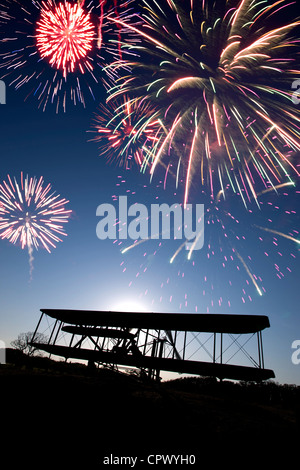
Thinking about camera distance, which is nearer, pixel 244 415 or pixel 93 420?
pixel 93 420

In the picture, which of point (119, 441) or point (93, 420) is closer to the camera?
point (119, 441)

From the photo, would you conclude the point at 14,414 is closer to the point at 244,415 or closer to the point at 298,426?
the point at 244,415

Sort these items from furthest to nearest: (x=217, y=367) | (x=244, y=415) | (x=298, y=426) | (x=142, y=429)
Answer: (x=217, y=367)
(x=244, y=415)
(x=298, y=426)
(x=142, y=429)

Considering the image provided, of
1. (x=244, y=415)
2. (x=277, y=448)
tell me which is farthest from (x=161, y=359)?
(x=277, y=448)
